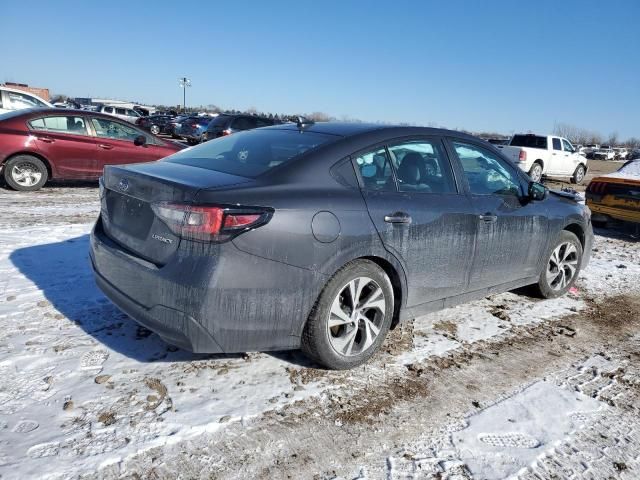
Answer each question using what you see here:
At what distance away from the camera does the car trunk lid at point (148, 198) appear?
2.79 m

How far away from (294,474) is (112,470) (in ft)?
2.68

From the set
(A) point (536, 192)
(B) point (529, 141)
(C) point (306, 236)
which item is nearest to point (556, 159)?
(B) point (529, 141)

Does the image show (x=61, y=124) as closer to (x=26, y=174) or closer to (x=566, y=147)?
(x=26, y=174)

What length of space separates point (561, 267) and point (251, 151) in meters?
3.42

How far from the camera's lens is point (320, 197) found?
3004 millimetres

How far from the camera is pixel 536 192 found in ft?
14.7

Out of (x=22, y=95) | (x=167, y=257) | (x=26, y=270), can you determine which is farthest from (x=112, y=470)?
(x=22, y=95)

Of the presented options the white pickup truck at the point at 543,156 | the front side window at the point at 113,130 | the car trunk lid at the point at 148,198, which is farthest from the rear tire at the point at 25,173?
the white pickup truck at the point at 543,156

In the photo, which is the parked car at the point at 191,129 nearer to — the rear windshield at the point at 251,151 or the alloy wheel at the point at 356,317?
the rear windshield at the point at 251,151

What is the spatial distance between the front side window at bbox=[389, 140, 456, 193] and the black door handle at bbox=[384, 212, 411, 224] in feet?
0.68

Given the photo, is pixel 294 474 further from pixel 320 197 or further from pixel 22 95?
pixel 22 95

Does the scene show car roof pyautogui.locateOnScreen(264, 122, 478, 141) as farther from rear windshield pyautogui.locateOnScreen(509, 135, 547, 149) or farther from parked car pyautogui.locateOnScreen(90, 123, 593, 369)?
rear windshield pyautogui.locateOnScreen(509, 135, 547, 149)

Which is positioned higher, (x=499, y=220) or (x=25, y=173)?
(x=499, y=220)

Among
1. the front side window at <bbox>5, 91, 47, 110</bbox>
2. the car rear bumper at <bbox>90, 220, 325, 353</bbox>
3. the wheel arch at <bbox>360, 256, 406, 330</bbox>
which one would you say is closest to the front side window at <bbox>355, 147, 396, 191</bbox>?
the wheel arch at <bbox>360, 256, 406, 330</bbox>
